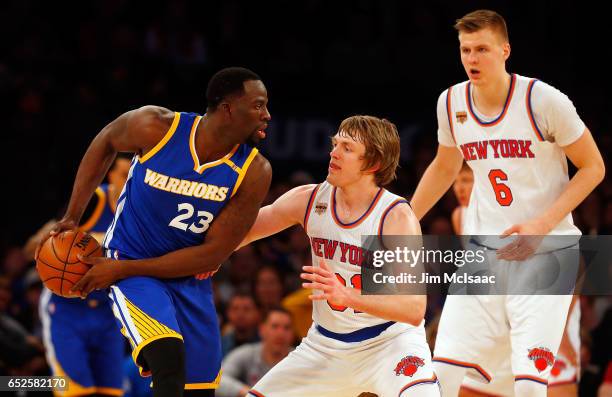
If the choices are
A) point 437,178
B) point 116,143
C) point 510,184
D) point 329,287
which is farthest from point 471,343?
point 116,143

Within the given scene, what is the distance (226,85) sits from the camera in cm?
510

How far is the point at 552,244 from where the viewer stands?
518 cm

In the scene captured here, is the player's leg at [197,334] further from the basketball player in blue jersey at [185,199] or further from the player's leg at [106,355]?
the player's leg at [106,355]

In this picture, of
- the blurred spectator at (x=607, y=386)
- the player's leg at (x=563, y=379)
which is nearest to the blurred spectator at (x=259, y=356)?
the player's leg at (x=563, y=379)

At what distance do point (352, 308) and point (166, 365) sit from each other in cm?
95

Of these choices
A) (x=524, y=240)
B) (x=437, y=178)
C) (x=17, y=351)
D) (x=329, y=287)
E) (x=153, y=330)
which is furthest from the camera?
(x=17, y=351)

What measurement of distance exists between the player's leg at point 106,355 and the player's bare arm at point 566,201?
3.50m

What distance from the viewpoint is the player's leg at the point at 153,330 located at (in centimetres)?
461

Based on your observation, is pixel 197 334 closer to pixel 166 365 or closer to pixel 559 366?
pixel 166 365

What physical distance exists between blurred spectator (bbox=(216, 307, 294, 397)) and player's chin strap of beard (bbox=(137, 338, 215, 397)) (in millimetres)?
3491

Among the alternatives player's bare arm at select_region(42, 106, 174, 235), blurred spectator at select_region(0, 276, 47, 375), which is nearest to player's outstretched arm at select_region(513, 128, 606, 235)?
player's bare arm at select_region(42, 106, 174, 235)

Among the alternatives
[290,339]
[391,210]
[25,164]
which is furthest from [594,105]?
[391,210]

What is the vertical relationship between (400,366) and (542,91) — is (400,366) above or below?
below

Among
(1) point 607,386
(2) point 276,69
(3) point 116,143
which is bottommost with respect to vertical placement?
(1) point 607,386
